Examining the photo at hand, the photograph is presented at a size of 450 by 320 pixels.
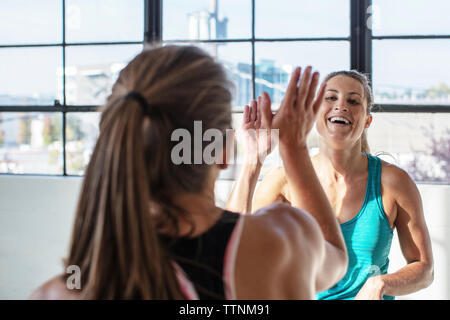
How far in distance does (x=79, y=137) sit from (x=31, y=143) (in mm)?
353

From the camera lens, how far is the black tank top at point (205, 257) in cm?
57

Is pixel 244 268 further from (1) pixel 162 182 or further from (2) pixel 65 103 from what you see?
(2) pixel 65 103

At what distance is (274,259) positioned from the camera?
1.89 feet

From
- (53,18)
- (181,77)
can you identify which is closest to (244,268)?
(181,77)

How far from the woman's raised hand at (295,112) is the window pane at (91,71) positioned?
219 centimetres

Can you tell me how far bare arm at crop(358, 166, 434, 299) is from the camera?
4.18 ft

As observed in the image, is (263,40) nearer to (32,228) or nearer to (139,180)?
(32,228)

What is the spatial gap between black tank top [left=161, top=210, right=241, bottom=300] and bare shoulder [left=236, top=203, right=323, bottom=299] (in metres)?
0.02

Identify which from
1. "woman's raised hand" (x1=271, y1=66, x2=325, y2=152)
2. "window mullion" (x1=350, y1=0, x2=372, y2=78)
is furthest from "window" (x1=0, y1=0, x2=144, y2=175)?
"woman's raised hand" (x1=271, y1=66, x2=325, y2=152)

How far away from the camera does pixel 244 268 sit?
0.57 metres

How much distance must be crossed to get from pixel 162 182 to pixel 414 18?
7.47ft

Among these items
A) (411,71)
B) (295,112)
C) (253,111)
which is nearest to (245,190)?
(253,111)

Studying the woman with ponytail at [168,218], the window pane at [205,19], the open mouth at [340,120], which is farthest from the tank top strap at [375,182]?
the window pane at [205,19]

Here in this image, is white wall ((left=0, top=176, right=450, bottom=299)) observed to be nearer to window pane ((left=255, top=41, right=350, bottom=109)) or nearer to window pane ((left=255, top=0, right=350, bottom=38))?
window pane ((left=255, top=41, right=350, bottom=109))
